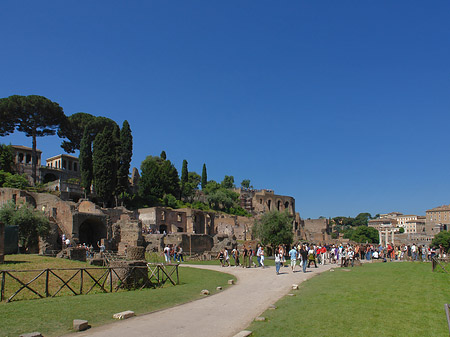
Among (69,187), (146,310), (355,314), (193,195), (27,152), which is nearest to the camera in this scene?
(355,314)

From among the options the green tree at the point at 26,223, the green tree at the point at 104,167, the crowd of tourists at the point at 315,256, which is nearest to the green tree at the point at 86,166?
the green tree at the point at 104,167

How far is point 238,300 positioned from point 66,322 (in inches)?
216

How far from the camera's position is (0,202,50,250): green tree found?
1019 inches

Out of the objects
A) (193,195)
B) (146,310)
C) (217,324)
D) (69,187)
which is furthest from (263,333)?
(193,195)

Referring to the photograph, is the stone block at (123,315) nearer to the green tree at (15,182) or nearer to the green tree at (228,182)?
the green tree at (15,182)

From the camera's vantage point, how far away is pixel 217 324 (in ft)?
30.6

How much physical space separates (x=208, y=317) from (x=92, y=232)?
29832 millimetres

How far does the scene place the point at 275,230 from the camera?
38281 millimetres

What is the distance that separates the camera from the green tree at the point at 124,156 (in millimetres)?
51062

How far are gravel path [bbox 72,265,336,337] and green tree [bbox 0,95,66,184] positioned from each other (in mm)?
45850

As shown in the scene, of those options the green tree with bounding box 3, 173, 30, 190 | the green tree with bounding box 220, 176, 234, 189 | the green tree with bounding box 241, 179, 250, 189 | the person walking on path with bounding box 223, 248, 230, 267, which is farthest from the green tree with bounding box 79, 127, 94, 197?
the green tree with bounding box 241, 179, 250, 189

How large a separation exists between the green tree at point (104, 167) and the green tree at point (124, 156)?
131cm

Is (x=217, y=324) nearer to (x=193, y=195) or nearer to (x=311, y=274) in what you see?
(x=311, y=274)

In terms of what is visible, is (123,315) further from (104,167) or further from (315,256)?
(104,167)
